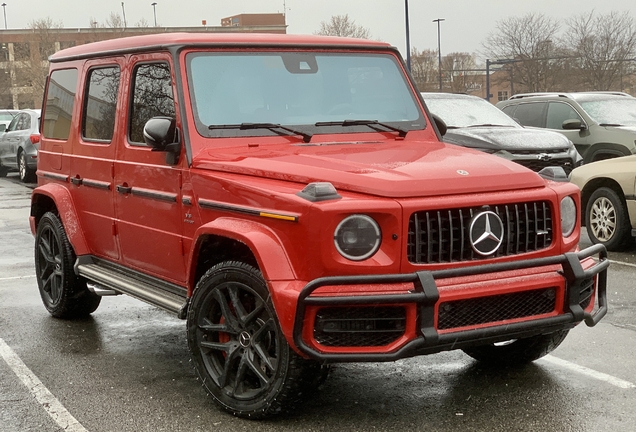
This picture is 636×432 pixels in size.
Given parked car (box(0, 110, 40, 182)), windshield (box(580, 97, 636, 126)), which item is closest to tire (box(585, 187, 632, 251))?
windshield (box(580, 97, 636, 126))

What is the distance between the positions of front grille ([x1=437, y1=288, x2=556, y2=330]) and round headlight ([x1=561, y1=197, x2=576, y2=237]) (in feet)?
1.42

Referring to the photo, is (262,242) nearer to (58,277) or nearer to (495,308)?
(495,308)

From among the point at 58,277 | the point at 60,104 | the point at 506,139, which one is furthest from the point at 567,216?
the point at 506,139

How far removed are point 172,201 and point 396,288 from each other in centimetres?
163

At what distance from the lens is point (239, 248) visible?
15.4 feet

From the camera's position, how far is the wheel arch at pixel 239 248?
4.18m

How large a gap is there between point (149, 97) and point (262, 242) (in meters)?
1.72

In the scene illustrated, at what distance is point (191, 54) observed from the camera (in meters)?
Result: 5.29

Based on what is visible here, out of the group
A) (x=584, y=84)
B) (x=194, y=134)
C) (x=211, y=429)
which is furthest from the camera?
(x=584, y=84)

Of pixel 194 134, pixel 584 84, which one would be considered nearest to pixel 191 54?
pixel 194 134

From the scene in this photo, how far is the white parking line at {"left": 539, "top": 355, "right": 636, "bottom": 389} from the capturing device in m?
5.07

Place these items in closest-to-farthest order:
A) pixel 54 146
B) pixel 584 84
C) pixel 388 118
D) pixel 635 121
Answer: pixel 388 118, pixel 54 146, pixel 635 121, pixel 584 84

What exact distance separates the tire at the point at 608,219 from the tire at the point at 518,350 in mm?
4622

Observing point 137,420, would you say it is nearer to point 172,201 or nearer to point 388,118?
point 172,201
